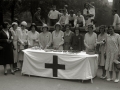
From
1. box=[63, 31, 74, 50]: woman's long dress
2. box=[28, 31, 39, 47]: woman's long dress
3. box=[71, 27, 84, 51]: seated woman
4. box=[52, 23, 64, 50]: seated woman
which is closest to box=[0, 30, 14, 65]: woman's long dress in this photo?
box=[28, 31, 39, 47]: woman's long dress

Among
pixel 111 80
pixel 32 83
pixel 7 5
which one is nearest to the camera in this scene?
pixel 32 83

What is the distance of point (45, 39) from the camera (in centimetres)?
820

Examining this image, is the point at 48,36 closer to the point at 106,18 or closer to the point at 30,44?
the point at 30,44

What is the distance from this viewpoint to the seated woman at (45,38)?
8164 millimetres

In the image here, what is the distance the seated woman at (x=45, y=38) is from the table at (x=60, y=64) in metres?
0.73

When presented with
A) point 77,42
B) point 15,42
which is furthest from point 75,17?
point 15,42

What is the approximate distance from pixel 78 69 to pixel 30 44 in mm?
2686

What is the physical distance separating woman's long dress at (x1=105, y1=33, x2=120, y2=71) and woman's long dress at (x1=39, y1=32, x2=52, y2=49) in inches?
92.8

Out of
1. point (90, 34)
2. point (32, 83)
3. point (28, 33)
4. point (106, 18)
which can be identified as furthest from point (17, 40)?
point (106, 18)

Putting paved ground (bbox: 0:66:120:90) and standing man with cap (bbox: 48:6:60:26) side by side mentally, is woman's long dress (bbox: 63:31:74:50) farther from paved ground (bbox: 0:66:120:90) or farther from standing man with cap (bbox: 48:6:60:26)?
standing man with cap (bbox: 48:6:60:26)

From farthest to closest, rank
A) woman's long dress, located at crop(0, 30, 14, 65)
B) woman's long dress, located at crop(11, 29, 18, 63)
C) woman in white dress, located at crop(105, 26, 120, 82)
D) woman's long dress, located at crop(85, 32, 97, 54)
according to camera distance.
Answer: woman's long dress, located at crop(11, 29, 18, 63), woman's long dress, located at crop(0, 30, 14, 65), woman's long dress, located at crop(85, 32, 97, 54), woman in white dress, located at crop(105, 26, 120, 82)

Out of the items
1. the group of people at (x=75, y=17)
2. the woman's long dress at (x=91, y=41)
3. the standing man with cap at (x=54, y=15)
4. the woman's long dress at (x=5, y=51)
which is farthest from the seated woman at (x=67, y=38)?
the standing man with cap at (x=54, y=15)

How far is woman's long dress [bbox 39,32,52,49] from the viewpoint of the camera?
8.17 metres

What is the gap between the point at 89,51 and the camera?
7.32 m
